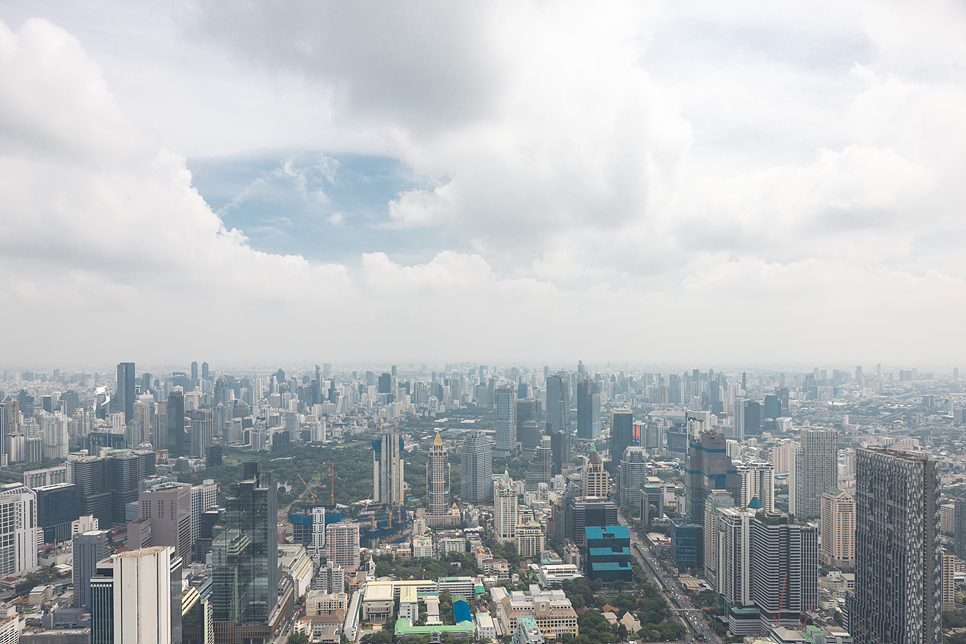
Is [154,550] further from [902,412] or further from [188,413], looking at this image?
[902,412]

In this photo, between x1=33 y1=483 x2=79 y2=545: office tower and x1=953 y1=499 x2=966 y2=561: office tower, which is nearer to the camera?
x1=953 y1=499 x2=966 y2=561: office tower

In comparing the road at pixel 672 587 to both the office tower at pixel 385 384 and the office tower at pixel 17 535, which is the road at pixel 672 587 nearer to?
the office tower at pixel 17 535

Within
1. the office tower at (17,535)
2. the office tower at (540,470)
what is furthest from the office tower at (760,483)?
the office tower at (17,535)

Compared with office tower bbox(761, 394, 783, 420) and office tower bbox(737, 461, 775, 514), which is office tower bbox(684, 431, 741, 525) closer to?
office tower bbox(737, 461, 775, 514)

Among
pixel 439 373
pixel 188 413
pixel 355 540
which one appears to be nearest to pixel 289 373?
pixel 188 413

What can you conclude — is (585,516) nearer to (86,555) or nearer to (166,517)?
(166,517)

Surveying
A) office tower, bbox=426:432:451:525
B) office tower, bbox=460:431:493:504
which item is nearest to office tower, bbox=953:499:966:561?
office tower, bbox=426:432:451:525

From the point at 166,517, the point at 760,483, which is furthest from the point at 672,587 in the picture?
the point at 166,517
